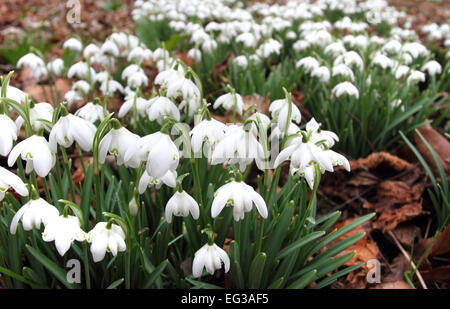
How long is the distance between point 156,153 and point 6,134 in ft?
1.36

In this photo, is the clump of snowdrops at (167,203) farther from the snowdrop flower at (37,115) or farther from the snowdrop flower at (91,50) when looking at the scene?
the snowdrop flower at (91,50)

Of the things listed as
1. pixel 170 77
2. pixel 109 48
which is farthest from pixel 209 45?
pixel 170 77

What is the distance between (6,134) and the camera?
109 centimetres

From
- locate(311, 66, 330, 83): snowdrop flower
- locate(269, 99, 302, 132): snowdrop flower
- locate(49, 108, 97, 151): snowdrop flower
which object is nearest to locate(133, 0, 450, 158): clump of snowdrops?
locate(311, 66, 330, 83): snowdrop flower

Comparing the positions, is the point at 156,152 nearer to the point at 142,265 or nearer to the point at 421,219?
the point at 142,265

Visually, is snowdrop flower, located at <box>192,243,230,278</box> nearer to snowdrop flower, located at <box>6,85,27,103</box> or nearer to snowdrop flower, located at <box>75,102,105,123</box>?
snowdrop flower, located at <box>75,102,105,123</box>

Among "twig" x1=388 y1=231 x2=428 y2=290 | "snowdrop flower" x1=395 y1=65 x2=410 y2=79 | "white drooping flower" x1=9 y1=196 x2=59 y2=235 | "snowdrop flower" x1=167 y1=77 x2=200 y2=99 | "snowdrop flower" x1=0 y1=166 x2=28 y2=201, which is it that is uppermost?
"snowdrop flower" x1=167 y1=77 x2=200 y2=99

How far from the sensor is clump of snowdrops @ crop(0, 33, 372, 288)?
3.58 feet

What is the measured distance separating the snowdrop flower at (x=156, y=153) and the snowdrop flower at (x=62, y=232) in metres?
0.22

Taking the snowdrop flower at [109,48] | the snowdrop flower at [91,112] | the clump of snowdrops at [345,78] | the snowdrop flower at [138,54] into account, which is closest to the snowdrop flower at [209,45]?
the clump of snowdrops at [345,78]

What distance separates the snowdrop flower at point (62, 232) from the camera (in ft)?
3.45

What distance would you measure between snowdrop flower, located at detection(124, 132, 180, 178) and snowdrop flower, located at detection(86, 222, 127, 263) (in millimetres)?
191

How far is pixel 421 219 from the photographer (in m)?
2.03
